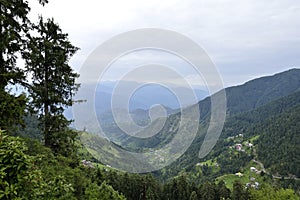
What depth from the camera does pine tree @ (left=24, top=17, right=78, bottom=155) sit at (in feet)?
60.2

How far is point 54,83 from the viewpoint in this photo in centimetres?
1922

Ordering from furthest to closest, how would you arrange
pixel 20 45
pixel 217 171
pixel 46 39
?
pixel 217 171
pixel 46 39
pixel 20 45

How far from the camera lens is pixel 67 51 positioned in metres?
19.9

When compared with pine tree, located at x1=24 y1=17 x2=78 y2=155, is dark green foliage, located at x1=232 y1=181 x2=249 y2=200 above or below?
below

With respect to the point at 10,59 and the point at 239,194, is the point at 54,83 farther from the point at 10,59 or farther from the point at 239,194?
the point at 239,194

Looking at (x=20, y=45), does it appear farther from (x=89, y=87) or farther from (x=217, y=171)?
(x=217, y=171)

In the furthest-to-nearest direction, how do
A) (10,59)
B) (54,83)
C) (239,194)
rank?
(239,194)
(54,83)
(10,59)

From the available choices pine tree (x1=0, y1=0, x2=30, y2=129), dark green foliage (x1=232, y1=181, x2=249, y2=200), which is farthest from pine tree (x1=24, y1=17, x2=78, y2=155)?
dark green foliage (x1=232, y1=181, x2=249, y2=200)

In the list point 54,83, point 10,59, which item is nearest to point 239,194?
point 54,83

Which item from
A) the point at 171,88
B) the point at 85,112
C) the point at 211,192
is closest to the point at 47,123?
the point at 85,112

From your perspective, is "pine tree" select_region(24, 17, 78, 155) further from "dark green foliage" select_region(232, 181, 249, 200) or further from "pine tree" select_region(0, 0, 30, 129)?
"dark green foliage" select_region(232, 181, 249, 200)

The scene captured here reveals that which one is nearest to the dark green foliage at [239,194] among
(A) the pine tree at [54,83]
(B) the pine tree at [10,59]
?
(A) the pine tree at [54,83]

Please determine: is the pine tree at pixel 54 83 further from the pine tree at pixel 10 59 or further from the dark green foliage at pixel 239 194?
the dark green foliage at pixel 239 194

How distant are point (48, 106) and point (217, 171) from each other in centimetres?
19374
